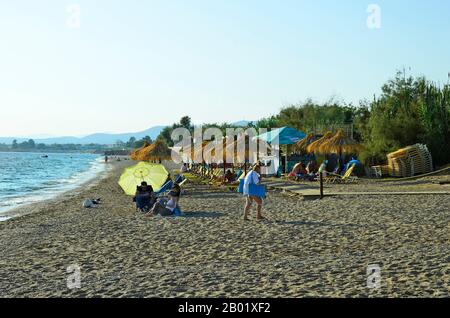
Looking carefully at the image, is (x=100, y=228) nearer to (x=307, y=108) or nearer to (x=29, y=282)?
(x=29, y=282)

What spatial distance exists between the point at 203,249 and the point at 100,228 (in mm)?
4179

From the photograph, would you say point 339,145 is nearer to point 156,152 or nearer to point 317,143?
point 317,143

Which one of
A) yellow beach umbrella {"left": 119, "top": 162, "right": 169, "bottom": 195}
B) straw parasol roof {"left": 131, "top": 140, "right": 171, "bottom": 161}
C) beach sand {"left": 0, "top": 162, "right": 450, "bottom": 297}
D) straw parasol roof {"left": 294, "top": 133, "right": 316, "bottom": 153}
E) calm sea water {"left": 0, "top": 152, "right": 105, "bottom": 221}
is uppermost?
straw parasol roof {"left": 294, "top": 133, "right": 316, "bottom": 153}

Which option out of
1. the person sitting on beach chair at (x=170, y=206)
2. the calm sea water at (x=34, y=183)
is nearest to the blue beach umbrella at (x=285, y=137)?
the person sitting on beach chair at (x=170, y=206)

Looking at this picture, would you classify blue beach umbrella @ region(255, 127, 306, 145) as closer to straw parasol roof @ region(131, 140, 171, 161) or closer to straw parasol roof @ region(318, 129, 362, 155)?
straw parasol roof @ region(318, 129, 362, 155)

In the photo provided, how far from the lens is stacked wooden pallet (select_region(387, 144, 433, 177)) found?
24391 millimetres

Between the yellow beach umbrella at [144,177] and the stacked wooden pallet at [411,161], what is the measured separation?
38.2ft

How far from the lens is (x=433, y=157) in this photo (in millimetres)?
26344

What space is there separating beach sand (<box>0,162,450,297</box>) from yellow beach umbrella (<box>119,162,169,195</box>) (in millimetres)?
2360

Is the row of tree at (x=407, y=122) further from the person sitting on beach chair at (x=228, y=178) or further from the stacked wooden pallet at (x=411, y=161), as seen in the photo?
the person sitting on beach chair at (x=228, y=178)

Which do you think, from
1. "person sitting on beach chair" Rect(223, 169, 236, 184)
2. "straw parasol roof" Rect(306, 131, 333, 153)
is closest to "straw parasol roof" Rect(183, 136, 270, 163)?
"person sitting on beach chair" Rect(223, 169, 236, 184)

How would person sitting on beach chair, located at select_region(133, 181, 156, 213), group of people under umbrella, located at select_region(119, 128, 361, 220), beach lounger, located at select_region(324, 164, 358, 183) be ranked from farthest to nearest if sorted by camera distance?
beach lounger, located at select_region(324, 164, 358, 183)
person sitting on beach chair, located at select_region(133, 181, 156, 213)
group of people under umbrella, located at select_region(119, 128, 361, 220)
